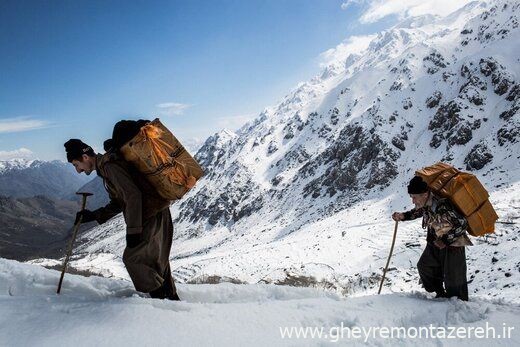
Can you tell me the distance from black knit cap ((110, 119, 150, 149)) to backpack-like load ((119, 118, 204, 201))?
2.8 inches

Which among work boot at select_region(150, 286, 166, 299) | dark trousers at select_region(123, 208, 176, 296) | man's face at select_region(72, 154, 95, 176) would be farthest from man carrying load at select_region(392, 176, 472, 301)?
man's face at select_region(72, 154, 95, 176)

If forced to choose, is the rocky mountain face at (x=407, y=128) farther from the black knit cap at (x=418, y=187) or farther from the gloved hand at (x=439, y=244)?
the black knit cap at (x=418, y=187)

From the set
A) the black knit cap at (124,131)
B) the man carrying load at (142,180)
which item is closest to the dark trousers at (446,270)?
the man carrying load at (142,180)

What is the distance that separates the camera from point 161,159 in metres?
4.32

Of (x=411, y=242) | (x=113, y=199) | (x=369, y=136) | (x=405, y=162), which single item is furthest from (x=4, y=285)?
(x=369, y=136)

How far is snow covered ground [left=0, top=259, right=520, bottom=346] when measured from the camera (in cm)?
360

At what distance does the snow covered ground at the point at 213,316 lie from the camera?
11.8ft

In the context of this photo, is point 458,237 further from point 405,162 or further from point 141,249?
point 405,162

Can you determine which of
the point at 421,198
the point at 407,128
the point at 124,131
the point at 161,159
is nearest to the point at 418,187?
the point at 421,198

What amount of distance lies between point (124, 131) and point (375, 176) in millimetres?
64253

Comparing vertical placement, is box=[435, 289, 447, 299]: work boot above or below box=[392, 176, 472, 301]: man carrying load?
below

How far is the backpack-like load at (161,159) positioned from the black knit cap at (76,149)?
1.73ft

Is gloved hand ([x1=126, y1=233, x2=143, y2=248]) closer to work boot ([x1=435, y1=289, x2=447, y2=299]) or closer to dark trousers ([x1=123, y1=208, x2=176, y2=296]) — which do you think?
dark trousers ([x1=123, y1=208, x2=176, y2=296])

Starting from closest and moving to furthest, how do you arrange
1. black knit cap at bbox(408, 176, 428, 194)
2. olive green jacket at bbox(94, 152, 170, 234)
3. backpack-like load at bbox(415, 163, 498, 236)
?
1. olive green jacket at bbox(94, 152, 170, 234)
2. backpack-like load at bbox(415, 163, 498, 236)
3. black knit cap at bbox(408, 176, 428, 194)
